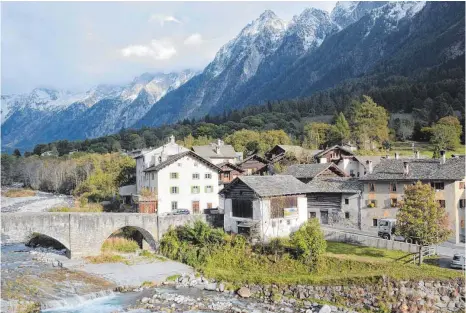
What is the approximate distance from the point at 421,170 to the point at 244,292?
2747cm

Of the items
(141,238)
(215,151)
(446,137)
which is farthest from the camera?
(446,137)

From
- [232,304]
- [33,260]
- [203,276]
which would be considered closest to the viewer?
[232,304]

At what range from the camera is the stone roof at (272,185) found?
2092 inches

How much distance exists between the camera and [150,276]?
45.8 meters

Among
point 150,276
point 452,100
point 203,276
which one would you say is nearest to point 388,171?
point 203,276

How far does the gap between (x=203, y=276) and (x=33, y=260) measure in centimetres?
1990

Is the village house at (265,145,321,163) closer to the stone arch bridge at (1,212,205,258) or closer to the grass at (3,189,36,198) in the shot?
the stone arch bridge at (1,212,205,258)

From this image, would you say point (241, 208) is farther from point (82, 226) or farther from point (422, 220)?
point (422, 220)

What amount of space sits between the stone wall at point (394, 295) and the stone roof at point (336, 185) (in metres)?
19.8

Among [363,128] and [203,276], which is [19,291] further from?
[363,128]

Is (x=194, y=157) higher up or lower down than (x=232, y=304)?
higher up

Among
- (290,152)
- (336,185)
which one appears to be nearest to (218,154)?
(290,152)

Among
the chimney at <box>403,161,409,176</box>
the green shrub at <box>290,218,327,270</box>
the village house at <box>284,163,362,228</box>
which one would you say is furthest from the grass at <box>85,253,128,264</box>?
the chimney at <box>403,161,409,176</box>

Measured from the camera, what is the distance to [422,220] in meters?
43.5
